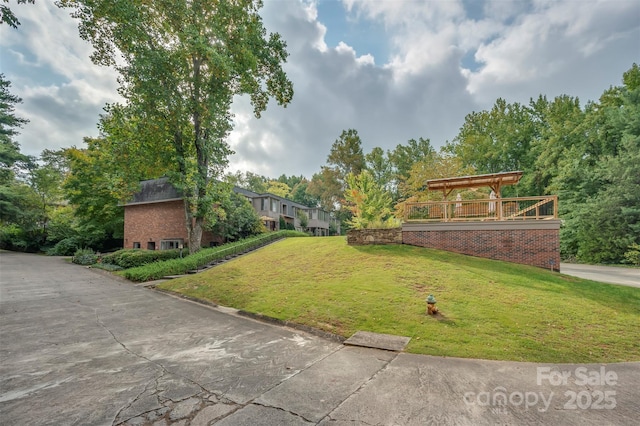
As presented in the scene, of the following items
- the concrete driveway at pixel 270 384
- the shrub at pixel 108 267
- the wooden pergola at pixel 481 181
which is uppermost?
the wooden pergola at pixel 481 181

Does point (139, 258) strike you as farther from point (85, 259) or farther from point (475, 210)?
point (475, 210)

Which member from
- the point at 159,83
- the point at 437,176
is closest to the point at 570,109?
the point at 437,176

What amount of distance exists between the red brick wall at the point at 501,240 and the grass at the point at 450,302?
80 cm

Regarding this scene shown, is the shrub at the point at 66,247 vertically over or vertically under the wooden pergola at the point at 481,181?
under

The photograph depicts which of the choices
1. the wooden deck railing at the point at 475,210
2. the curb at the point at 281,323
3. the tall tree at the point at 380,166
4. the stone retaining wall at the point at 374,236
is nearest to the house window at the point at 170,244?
the curb at the point at 281,323

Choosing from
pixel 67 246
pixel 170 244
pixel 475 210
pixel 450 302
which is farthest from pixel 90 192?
pixel 475 210

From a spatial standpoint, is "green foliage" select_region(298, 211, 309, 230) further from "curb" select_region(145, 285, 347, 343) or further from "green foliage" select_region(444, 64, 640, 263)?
"curb" select_region(145, 285, 347, 343)

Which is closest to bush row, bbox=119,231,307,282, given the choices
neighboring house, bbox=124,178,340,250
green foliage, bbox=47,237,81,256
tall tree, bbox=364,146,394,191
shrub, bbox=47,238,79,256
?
neighboring house, bbox=124,178,340,250

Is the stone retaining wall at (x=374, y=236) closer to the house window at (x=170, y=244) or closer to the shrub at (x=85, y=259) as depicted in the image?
the house window at (x=170, y=244)

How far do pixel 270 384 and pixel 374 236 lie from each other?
10386 mm

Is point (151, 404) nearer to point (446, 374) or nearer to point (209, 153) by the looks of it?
point (446, 374)

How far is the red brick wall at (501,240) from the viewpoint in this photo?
10.2 metres

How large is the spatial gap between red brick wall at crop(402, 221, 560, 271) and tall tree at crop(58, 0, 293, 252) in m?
12.8

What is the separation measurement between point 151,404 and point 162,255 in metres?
15.9
